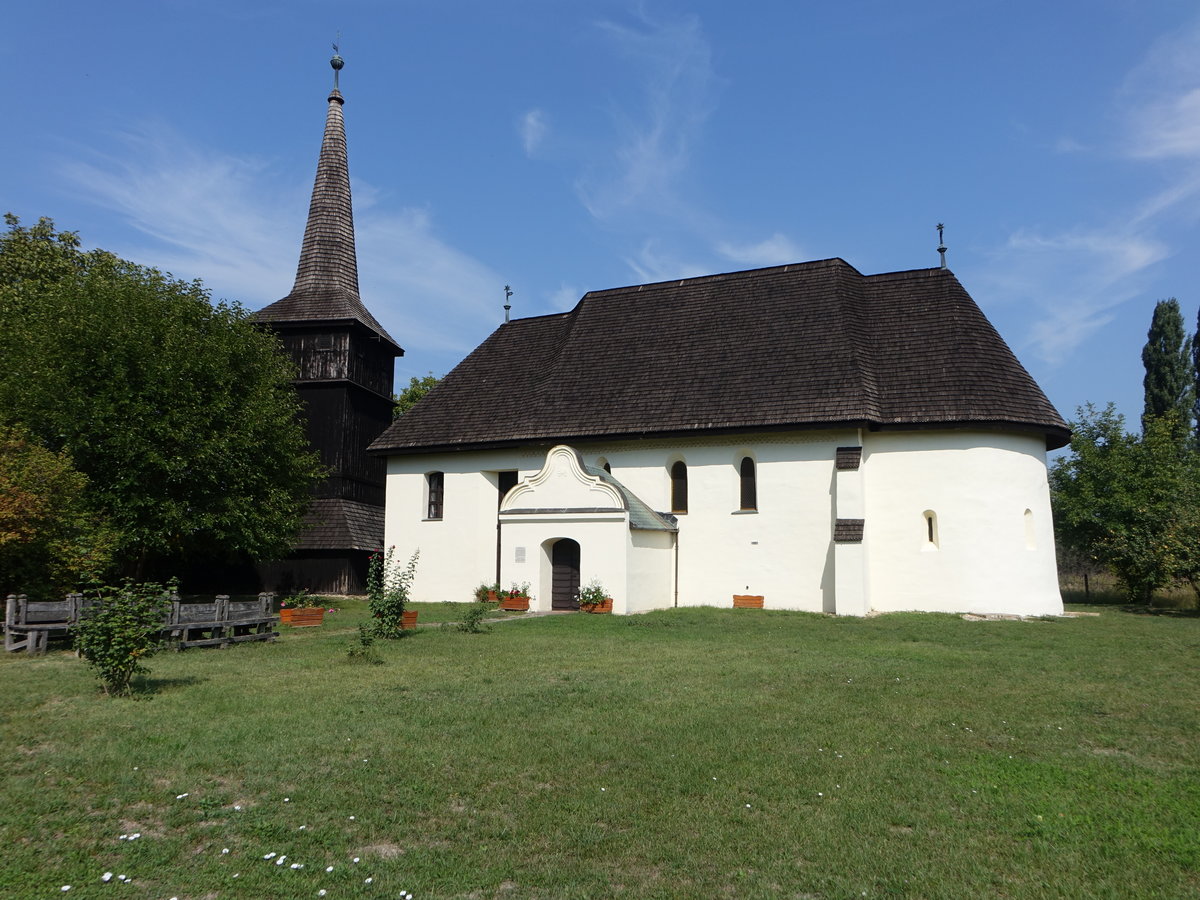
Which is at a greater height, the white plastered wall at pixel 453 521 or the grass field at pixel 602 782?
the white plastered wall at pixel 453 521

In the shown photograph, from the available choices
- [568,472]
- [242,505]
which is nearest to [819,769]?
[568,472]

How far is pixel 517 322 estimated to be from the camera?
3206 cm

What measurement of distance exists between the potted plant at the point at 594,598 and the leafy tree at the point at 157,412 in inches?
343

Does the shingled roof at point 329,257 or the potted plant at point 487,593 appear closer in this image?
the potted plant at point 487,593

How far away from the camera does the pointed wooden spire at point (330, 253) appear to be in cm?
3169

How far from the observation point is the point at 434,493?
28547mm

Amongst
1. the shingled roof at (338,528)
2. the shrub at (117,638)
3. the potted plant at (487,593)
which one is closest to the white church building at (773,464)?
the potted plant at (487,593)

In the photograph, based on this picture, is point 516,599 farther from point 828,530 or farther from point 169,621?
point 169,621

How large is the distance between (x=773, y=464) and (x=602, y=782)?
17.7m

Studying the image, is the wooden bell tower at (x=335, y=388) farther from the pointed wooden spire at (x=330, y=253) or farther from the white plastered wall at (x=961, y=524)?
the white plastered wall at (x=961, y=524)

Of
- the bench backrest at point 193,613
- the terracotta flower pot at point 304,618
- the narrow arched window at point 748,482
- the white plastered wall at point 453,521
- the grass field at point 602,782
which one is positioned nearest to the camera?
the grass field at point 602,782

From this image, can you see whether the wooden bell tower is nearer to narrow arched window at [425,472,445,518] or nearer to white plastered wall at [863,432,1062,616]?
narrow arched window at [425,472,445,518]

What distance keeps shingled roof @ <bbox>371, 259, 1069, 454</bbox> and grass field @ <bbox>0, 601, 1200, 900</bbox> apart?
1167 centimetres

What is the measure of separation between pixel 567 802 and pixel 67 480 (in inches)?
614
